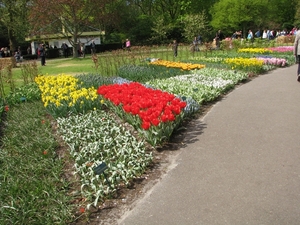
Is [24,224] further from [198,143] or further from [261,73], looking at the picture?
[261,73]

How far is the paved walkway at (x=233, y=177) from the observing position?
3396 millimetres

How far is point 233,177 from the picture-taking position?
4.18 metres

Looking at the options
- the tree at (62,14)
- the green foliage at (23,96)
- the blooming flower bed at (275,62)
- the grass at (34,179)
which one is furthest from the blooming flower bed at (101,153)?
the tree at (62,14)

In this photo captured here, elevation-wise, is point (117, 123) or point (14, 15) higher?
point (14, 15)

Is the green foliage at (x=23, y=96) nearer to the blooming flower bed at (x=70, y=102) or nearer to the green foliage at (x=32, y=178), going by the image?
the blooming flower bed at (x=70, y=102)

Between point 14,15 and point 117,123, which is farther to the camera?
point 14,15

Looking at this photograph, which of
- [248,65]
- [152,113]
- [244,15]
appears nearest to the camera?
[152,113]

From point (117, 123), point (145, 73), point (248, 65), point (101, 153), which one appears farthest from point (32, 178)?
point (248, 65)

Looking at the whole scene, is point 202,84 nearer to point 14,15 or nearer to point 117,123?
point 117,123

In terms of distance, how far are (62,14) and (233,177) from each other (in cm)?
2874

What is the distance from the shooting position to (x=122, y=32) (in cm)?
4716

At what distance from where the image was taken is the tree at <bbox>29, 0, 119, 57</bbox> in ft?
91.7

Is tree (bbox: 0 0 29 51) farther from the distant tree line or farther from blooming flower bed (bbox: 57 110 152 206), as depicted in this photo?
blooming flower bed (bbox: 57 110 152 206)

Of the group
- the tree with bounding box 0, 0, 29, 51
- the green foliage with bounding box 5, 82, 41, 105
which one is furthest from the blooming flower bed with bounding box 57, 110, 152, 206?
the tree with bounding box 0, 0, 29, 51
